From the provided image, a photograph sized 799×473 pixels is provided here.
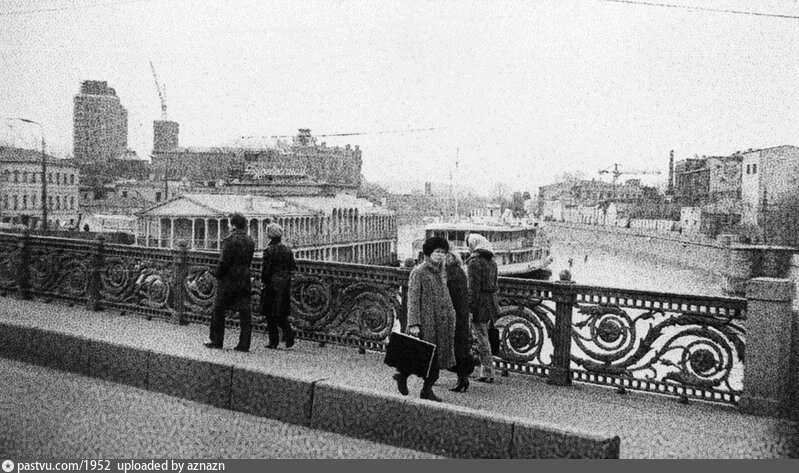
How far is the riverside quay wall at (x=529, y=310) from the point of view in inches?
201

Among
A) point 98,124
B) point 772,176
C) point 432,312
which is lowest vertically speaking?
point 432,312

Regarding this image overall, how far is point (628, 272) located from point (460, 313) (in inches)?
1981

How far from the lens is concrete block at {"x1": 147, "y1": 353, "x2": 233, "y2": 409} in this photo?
5727mm

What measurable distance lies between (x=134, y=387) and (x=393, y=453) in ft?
9.42

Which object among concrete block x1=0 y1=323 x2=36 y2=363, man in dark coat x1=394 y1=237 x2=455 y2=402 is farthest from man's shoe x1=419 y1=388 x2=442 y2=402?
concrete block x1=0 y1=323 x2=36 y2=363

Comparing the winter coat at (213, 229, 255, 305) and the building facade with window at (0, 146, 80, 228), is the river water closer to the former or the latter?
the building facade with window at (0, 146, 80, 228)

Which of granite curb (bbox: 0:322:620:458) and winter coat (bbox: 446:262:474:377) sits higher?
winter coat (bbox: 446:262:474:377)

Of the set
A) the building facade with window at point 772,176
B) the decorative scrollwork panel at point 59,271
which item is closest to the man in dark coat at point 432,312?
the decorative scrollwork panel at point 59,271

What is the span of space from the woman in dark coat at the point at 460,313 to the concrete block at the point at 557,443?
1352 mm

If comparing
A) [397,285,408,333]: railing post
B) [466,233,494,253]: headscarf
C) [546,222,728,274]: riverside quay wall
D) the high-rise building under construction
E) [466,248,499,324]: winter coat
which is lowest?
[546,222,728,274]: riverside quay wall

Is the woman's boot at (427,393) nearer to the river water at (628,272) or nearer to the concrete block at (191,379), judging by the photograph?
the concrete block at (191,379)

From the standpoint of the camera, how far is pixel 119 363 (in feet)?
21.1

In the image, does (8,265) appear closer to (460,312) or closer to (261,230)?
(460,312)

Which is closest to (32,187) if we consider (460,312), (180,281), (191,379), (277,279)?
(180,281)
